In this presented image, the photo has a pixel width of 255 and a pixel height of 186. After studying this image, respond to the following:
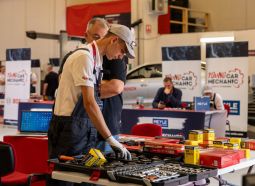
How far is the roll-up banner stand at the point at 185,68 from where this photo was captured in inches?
344

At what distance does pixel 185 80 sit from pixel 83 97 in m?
6.19

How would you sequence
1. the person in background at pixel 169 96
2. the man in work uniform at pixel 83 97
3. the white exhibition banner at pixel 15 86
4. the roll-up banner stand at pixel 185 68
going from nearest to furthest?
1. the man in work uniform at pixel 83 97
2. the person in background at pixel 169 96
3. the roll-up banner stand at pixel 185 68
4. the white exhibition banner at pixel 15 86

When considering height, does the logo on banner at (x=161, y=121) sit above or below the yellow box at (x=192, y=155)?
below

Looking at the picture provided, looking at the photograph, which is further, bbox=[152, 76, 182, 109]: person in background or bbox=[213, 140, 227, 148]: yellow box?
bbox=[152, 76, 182, 109]: person in background

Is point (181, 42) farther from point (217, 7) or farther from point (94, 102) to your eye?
point (94, 102)

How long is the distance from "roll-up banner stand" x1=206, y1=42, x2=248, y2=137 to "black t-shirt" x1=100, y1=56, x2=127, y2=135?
5.49m

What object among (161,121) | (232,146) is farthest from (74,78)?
(161,121)

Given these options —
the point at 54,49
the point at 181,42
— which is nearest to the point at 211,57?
the point at 181,42

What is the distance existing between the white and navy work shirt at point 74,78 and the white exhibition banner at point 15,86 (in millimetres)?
7498

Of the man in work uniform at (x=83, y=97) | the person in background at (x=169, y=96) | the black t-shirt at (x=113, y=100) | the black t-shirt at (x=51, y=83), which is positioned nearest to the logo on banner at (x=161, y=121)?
the person in background at (x=169, y=96)

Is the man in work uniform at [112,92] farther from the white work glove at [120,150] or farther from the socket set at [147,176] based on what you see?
the socket set at [147,176]

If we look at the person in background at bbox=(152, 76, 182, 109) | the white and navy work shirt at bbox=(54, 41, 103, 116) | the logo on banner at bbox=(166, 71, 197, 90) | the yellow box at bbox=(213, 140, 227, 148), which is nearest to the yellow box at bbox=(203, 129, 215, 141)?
the yellow box at bbox=(213, 140, 227, 148)

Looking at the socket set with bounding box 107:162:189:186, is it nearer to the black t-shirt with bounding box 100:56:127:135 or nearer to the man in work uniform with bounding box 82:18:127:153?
the man in work uniform with bounding box 82:18:127:153

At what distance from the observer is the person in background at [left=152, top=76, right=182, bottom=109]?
8.02 metres
